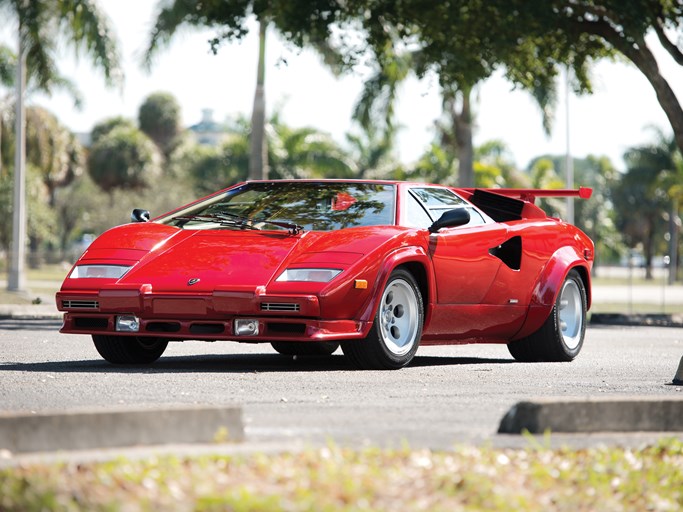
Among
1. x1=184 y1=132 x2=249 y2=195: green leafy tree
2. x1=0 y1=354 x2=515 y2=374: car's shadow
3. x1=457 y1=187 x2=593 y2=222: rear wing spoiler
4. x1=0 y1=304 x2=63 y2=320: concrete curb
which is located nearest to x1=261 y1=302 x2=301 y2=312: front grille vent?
x1=0 y1=354 x2=515 y2=374: car's shadow

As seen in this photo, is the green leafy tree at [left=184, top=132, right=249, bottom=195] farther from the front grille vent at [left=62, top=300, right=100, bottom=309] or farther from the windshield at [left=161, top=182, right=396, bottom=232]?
the front grille vent at [left=62, top=300, right=100, bottom=309]

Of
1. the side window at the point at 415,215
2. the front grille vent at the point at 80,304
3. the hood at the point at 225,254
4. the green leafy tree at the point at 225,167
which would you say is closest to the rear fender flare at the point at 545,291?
the side window at the point at 415,215

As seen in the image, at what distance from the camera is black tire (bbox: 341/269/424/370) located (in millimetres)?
9680

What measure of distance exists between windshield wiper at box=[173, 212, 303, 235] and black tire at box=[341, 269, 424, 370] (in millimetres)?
812

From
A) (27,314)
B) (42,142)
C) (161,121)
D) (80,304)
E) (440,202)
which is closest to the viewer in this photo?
(80,304)

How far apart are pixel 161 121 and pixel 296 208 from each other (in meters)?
102

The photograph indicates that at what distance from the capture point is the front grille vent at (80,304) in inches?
384

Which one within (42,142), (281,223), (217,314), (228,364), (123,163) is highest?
(123,163)

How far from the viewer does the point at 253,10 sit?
22312mm

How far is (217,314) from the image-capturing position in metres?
9.39

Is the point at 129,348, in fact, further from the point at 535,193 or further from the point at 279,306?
the point at 535,193

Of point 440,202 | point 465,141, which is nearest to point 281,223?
point 440,202

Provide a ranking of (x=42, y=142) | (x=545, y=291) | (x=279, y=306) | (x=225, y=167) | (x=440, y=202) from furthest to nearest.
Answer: (x=225, y=167) < (x=42, y=142) < (x=545, y=291) < (x=440, y=202) < (x=279, y=306)

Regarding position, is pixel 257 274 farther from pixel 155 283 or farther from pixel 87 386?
pixel 87 386
